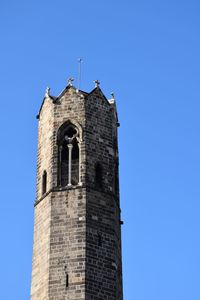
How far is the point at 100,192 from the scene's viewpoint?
87.8 ft

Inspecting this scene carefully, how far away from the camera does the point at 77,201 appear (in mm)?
26141

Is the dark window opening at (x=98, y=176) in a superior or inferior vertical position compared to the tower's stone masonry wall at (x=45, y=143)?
inferior

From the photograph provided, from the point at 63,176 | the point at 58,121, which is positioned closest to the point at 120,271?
the point at 63,176

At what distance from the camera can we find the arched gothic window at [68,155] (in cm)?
2709

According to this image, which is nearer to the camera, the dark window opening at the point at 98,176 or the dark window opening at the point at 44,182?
the dark window opening at the point at 98,176

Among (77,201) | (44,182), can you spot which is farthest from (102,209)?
(44,182)

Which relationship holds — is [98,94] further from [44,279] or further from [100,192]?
[44,279]

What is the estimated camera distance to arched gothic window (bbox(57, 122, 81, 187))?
88.9 feet

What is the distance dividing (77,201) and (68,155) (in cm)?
207

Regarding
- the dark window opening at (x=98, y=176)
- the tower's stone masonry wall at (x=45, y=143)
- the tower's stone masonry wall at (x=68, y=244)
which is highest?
the tower's stone masonry wall at (x=45, y=143)

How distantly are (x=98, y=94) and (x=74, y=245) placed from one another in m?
6.30

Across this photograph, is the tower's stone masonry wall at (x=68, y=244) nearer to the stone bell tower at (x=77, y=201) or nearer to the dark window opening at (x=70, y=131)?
the stone bell tower at (x=77, y=201)

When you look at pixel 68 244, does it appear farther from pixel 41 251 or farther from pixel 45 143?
pixel 45 143

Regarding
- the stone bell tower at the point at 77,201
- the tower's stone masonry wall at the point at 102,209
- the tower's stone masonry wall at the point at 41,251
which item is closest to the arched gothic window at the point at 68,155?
the stone bell tower at the point at 77,201
